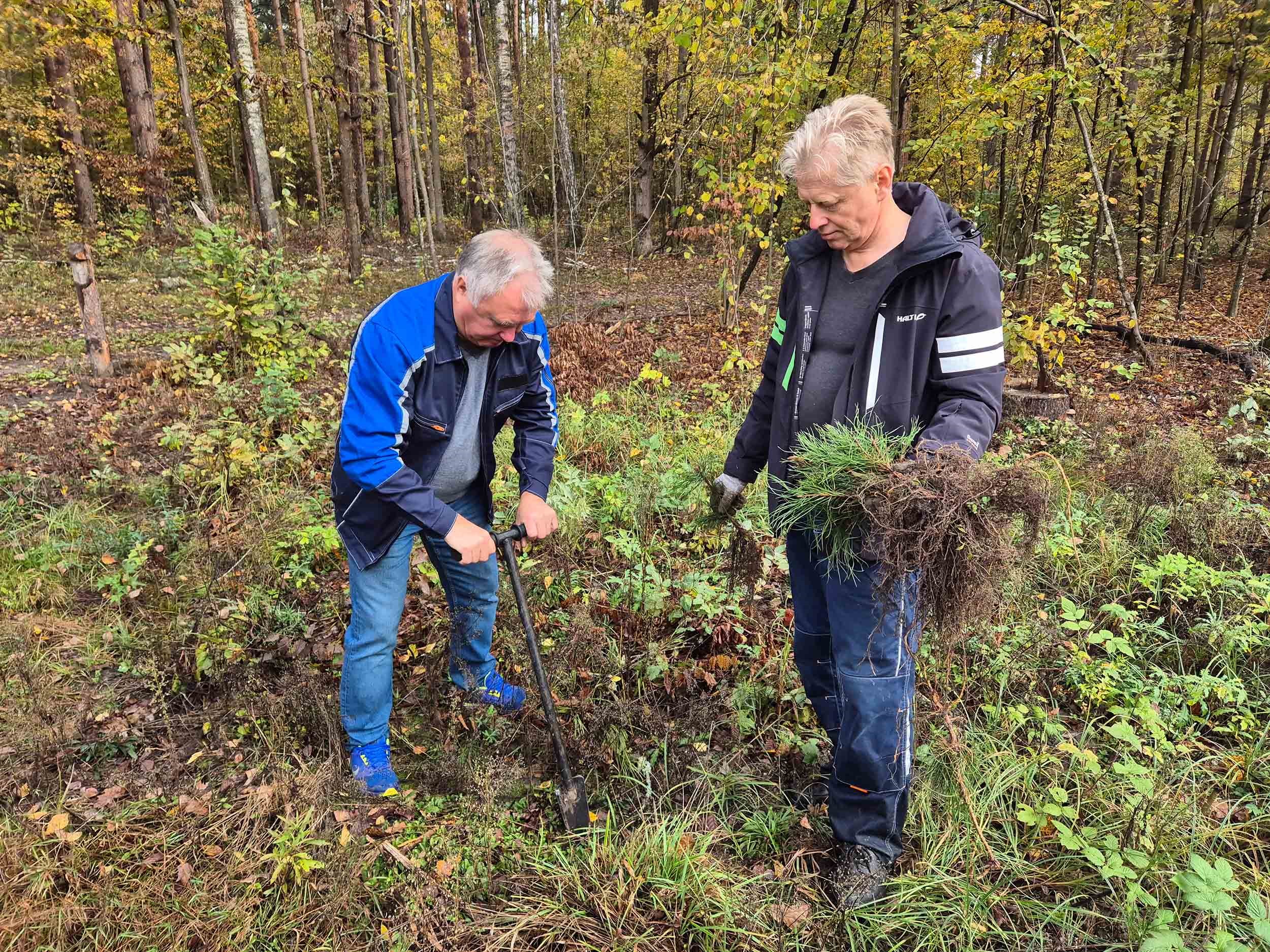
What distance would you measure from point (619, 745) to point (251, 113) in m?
11.1

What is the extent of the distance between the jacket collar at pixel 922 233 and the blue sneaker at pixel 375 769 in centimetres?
251

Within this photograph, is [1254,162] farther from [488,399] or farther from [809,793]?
[488,399]

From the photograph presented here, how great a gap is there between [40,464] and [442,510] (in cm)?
470

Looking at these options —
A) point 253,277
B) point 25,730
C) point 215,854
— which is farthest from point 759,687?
point 253,277

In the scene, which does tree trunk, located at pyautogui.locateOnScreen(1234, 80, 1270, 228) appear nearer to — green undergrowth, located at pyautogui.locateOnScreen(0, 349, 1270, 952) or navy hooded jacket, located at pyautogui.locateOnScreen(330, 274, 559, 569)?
green undergrowth, located at pyautogui.locateOnScreen(0, 349, 1270, 952)

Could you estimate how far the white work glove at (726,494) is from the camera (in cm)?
284

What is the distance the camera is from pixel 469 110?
14.8 m

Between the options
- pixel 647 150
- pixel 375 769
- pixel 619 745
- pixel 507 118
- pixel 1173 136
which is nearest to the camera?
pixel 375 769

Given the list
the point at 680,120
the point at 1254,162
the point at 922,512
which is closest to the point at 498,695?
the point at 922,512

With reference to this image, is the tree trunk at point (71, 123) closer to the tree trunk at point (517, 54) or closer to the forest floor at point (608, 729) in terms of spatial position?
the tree trunk at point (517, 54)

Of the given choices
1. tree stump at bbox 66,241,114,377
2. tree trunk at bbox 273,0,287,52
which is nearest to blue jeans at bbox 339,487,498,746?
tree stump at bbox 66,241,114,377

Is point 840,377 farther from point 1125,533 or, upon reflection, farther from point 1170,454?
point 1170,454

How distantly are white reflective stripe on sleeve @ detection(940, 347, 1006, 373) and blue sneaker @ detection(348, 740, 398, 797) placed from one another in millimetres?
2576

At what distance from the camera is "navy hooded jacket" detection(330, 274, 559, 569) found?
2.39 meters
